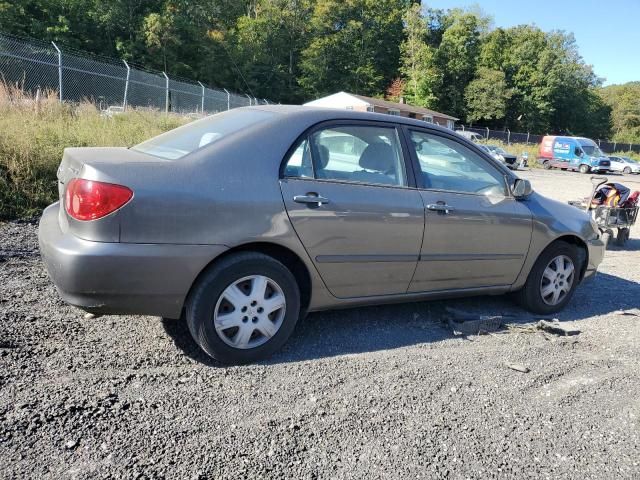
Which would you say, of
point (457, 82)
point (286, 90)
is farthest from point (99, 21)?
point (457, 82)

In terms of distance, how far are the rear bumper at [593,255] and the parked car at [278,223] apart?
2.45 feet

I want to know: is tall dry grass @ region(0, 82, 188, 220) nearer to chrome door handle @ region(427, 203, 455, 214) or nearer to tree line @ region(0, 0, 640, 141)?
chrome door handle @ region(427, 203, 455, 214)

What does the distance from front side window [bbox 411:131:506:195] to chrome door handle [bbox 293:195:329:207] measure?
98 centimetres

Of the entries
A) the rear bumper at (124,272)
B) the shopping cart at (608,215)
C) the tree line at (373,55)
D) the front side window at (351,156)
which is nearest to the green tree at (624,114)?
the tree line at (373,55)

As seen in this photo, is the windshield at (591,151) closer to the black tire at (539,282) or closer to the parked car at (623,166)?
the parked car at (623,166)

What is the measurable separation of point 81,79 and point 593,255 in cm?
1359

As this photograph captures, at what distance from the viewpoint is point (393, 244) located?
3.68 meters

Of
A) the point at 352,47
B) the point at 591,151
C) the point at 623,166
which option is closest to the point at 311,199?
the point at 591,151

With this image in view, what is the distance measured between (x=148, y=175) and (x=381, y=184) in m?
1.62

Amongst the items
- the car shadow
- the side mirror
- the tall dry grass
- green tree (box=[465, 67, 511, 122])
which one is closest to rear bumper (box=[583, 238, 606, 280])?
the car shadow

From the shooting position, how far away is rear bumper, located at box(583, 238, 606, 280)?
4.93m

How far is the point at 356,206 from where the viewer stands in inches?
137

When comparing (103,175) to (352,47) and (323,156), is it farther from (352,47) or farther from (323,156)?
(352,47)

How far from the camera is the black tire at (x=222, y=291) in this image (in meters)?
3.04
